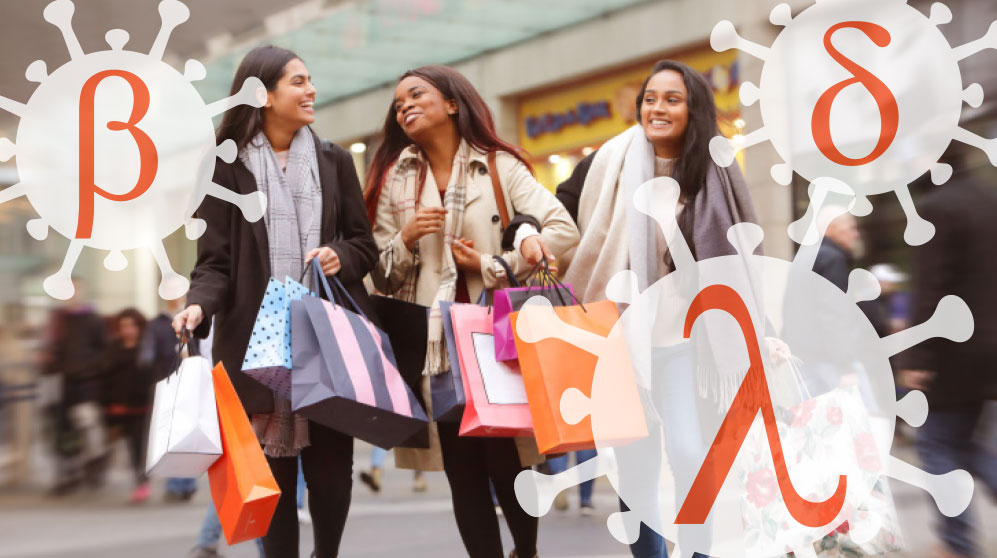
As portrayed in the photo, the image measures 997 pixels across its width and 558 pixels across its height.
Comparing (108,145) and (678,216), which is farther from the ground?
(108,145)

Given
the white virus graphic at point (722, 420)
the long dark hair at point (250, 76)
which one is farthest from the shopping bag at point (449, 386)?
the long dark hair at point (250, 76)

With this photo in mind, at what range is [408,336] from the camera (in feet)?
11.9

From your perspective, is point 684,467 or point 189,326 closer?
point 189,326

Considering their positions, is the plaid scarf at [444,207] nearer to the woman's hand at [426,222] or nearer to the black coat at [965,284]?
the woman's hand at [426,222]

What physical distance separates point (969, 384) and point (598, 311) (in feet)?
6.42

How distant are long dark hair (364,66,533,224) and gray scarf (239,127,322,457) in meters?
0.32

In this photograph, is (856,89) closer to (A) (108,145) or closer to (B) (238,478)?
(A) (108,145)

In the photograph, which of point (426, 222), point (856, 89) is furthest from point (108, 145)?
point (856, 89)

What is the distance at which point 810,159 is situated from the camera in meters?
11.9

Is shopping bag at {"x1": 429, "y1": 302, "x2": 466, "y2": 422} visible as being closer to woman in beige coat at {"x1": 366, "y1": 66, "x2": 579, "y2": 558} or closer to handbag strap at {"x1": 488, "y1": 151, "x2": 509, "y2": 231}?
woman in beige coat at {"x1": 366, "y1": 66, "x2": 579, "y2": 558}

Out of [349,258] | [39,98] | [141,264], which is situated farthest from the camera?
[141,264]

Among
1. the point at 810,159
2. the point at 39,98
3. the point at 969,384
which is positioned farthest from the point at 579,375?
the point at 810,159

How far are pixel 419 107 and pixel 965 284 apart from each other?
2413 mm

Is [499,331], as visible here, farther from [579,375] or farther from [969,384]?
[969,384]
